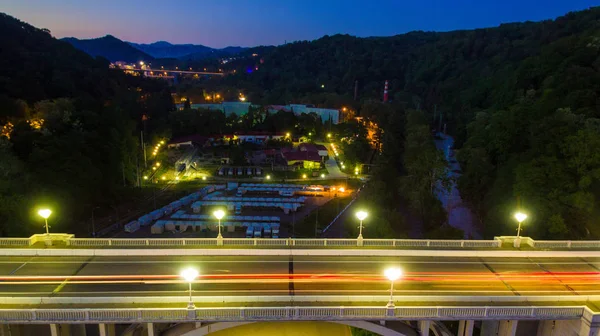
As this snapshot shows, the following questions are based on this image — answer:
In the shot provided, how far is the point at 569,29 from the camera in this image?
66.6m

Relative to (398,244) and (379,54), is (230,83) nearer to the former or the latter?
(379,54)

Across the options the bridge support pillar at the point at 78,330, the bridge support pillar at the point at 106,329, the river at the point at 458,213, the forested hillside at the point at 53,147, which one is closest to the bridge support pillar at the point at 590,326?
the bridge support pillar at the point at 106,329

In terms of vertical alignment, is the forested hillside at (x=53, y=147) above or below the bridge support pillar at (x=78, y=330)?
above

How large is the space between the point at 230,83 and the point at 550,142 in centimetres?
12264

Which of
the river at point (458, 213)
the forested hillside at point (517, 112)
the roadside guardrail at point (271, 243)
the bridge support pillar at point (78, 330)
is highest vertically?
the forested hillside at point (517, 112)

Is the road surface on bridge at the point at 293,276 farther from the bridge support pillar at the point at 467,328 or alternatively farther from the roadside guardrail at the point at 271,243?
the bridge support pillar at the point at 467,328

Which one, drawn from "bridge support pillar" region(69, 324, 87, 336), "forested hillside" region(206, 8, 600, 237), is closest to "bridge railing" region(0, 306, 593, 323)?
"bridge support pillar" region(69, 324, 87, 336)

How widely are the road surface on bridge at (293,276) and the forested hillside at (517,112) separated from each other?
8.81m

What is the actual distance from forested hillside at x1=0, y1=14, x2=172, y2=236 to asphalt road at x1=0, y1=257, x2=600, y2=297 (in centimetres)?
1338

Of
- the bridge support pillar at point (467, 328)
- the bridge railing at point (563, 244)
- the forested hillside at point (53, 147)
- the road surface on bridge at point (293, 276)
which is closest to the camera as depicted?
the bridge support pillar at point (467, 328)

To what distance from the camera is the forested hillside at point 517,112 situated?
74.5ft

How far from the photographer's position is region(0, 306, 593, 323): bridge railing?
36.7ft

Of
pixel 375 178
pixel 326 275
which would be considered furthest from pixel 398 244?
pixel 375 178

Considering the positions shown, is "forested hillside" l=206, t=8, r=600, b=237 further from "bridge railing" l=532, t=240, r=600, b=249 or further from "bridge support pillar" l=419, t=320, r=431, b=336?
"bridge support pillar" l=419, t=320, r=431, b=336
